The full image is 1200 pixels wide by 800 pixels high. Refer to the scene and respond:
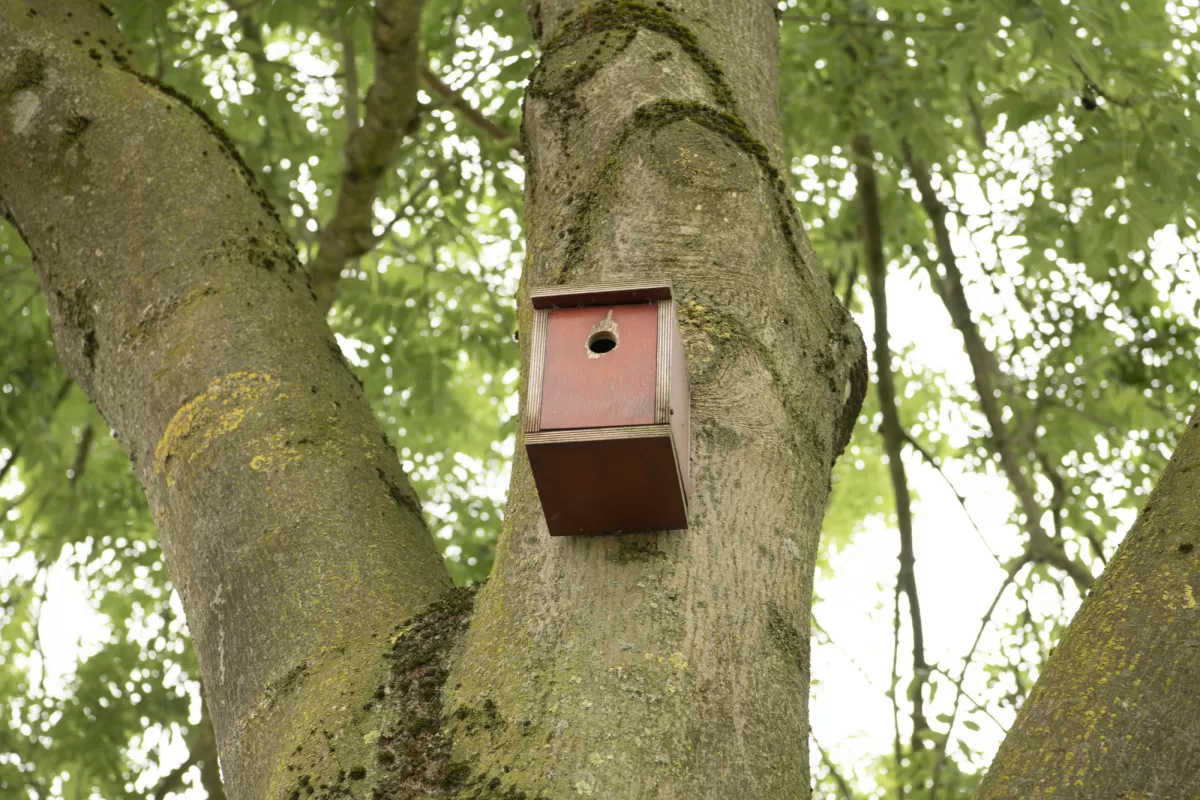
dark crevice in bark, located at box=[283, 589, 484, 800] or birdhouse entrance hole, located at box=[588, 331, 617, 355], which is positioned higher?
birdhouse entrance hole, located at box=[588, 331, 617, 355]

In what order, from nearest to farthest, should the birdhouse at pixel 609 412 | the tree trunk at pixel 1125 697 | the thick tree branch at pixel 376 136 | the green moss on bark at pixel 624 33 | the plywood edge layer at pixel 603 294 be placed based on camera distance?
the tree trunk at pixel 1125 697
the birdhouse at pixel 609 412
the plywood edge layer at pixel 603 294
the green moss on bark at pixel 624 33
the thick tree branch at pixel 376 136

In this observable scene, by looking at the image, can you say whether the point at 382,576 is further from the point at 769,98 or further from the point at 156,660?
the point at 156,660

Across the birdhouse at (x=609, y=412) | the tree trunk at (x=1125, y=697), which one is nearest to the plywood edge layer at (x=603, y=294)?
the birdhouse at (x=609, y=412)

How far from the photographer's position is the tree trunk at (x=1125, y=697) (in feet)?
5.05

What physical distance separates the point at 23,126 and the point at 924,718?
12.7 feet

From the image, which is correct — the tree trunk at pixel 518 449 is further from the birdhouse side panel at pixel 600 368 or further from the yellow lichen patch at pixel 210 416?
the birdhouse side panel at pixel 600 368

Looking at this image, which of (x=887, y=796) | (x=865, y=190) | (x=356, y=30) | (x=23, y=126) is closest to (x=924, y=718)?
(x=887, y=796)

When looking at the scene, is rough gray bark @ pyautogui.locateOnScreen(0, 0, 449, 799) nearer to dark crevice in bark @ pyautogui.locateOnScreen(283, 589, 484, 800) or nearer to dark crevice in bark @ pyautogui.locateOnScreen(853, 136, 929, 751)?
dark crevice in bark @ pyautogui.locateOnScreen(283, 589, 484, 800)

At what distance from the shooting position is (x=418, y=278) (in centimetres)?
704

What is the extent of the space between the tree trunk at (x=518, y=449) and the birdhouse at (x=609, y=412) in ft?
0.25

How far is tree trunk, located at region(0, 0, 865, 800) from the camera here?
1690 millimetres

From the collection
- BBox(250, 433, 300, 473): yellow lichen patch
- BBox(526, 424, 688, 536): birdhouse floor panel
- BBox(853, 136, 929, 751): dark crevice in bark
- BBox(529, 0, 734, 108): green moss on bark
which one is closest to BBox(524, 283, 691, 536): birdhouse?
BBox(526, 424, 688, 536): birdhouse floor panel

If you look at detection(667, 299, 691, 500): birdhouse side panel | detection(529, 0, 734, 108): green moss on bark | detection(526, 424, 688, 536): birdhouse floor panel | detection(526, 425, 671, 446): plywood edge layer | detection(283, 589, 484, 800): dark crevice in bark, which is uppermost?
detection(529, 0, 734, 108): green moss on bark

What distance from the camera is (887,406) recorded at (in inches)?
213
